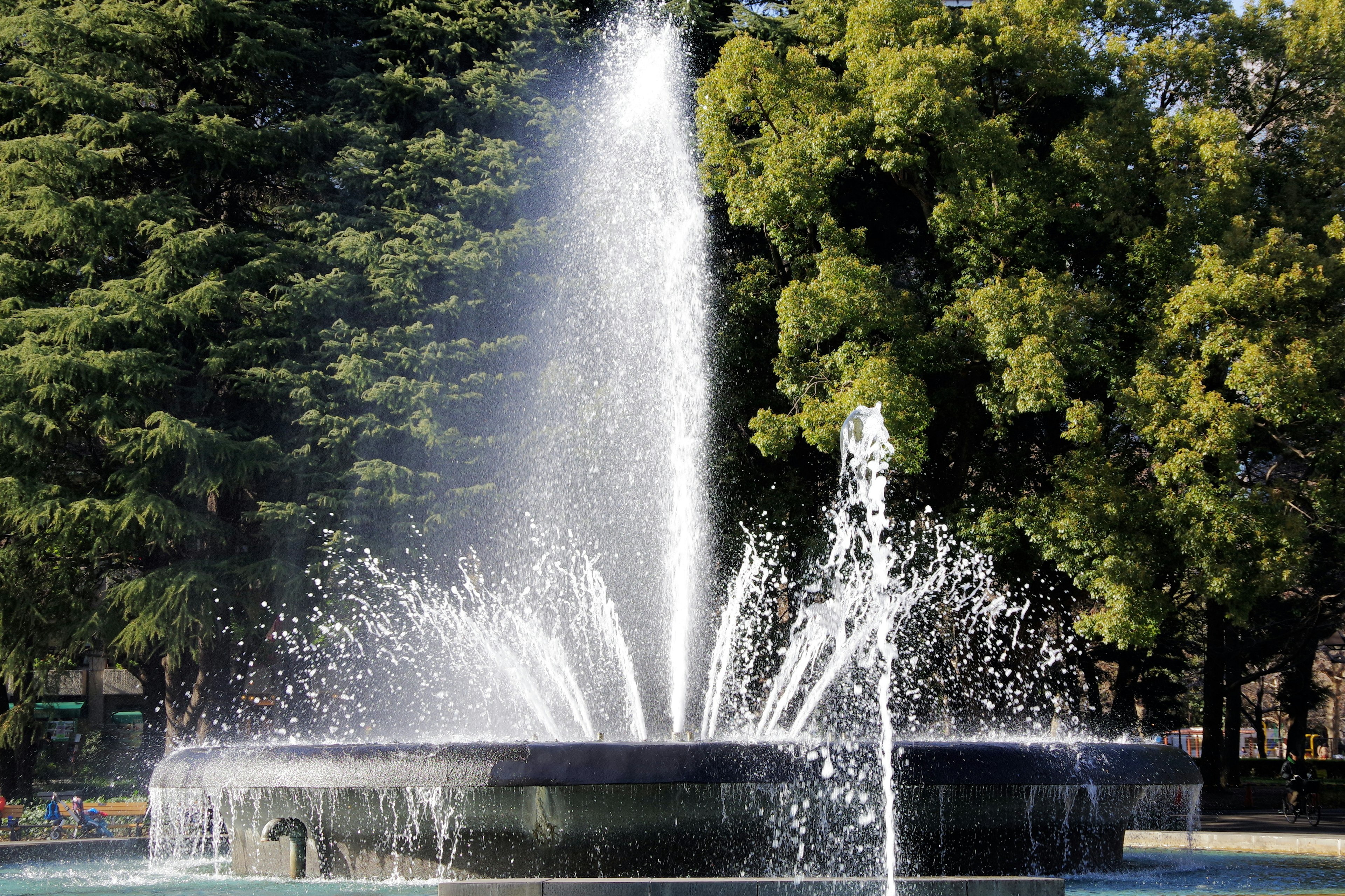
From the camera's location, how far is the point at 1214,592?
49.6ft

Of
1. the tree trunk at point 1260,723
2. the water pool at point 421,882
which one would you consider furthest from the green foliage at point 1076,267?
the tree trunk at point 1260,723

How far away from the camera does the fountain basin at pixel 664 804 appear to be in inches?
299

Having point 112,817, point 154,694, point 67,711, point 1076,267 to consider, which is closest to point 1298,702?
point 1076,267

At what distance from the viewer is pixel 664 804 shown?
24.9 feet

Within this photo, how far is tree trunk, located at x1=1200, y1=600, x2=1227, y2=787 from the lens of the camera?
21.3 meters

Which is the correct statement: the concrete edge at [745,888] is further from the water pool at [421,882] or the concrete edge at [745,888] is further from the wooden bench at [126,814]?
the wooden bench at [126,814]

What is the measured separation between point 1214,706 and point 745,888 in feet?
61.1

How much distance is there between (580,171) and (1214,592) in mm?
11720

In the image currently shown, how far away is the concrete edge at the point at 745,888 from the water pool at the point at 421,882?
1.77 m

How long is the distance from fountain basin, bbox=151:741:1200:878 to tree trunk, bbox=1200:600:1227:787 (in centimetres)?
1363

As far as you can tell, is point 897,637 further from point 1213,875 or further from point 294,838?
point 294,838

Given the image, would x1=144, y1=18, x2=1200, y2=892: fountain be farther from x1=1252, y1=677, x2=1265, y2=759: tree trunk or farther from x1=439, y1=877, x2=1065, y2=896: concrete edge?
x1=1252, y1=677, x2=1265, y2=759: tree trunk

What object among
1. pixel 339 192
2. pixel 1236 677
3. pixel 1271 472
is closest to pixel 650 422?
pixel 339 192

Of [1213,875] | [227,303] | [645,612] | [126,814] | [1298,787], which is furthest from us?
[645,612]
